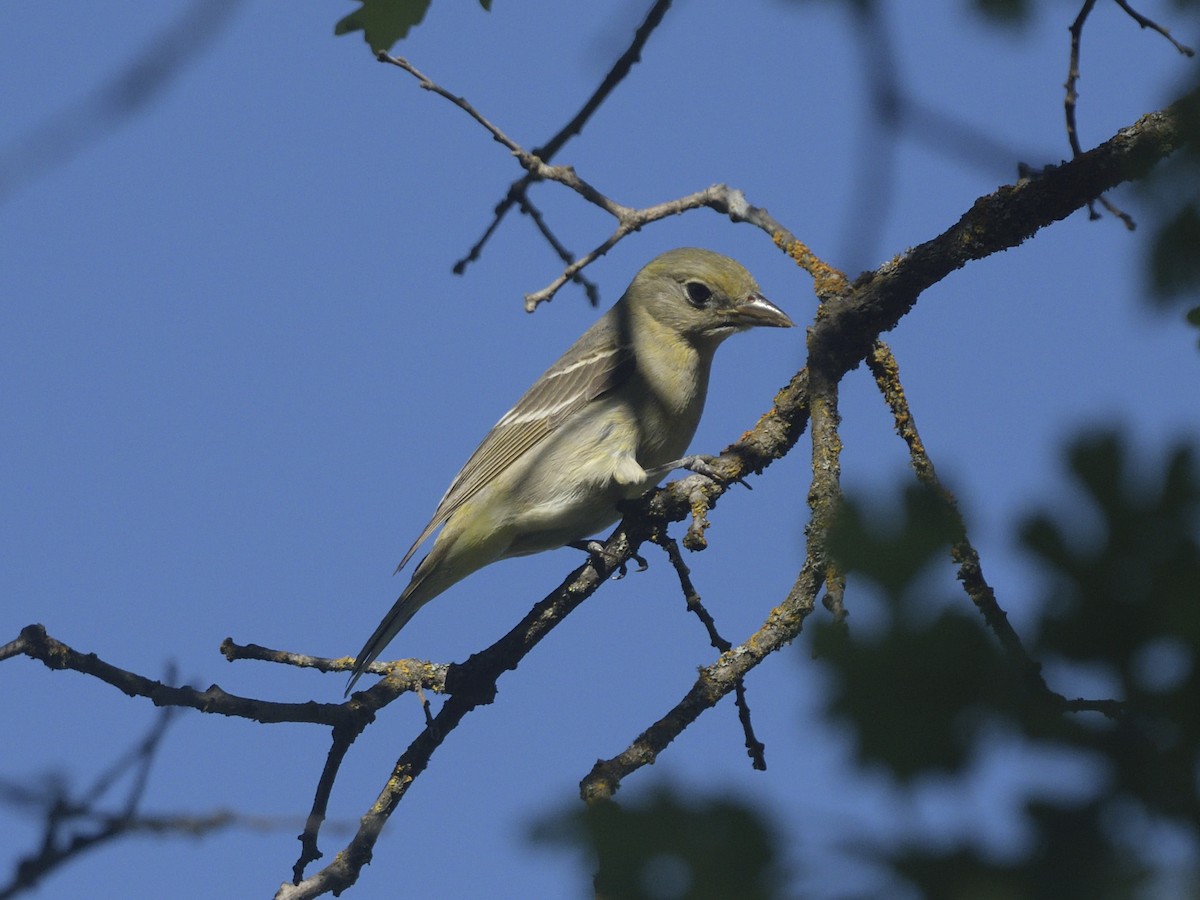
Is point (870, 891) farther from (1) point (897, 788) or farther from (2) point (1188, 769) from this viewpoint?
(2) point (1188, 769)

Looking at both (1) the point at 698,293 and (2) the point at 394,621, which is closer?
(2) the point at 394,621

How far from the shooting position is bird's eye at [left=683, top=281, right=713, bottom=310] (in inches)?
308

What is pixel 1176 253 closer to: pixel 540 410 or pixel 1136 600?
pixel 1136 600

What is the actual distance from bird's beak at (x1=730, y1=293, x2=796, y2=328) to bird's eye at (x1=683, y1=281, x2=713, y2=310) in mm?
194

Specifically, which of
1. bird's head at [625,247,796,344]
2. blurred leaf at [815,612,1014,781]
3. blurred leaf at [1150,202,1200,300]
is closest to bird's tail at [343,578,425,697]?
bird's head at [625,247,796,344]

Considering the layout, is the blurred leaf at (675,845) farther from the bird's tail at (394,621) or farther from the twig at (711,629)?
the bird's tail at (394,621)

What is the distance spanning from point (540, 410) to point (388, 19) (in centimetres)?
448

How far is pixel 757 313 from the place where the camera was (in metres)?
7.71

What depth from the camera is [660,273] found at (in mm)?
8266

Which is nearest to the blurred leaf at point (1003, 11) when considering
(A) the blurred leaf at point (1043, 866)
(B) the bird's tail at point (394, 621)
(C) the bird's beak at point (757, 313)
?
Result: (A) the blurred leaf at point (1043, 866)

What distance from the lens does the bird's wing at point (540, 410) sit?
290 inches

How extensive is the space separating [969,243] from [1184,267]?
2.03 metres

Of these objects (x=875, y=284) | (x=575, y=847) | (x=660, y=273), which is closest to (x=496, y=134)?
(x=875, y=284)

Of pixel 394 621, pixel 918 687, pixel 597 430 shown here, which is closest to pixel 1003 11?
pixel 918 687
